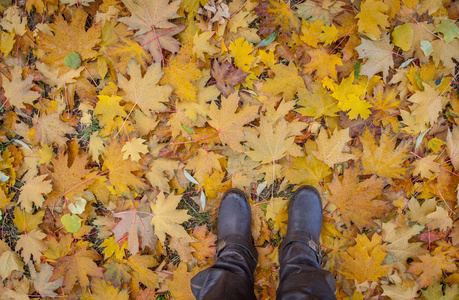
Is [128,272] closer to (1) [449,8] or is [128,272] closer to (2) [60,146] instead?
(2) [60,146]

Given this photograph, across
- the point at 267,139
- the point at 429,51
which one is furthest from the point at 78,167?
the point at 429,51

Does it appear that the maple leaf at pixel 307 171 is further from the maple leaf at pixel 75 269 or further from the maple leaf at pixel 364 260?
the maple leaf at pixel 75 269

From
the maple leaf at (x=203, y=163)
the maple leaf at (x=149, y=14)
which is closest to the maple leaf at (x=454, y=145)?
the maple leaf at (x=203, y=163)

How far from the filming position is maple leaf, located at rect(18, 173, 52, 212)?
73.7 inches

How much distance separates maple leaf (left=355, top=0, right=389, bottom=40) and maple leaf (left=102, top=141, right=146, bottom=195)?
72.9 inches

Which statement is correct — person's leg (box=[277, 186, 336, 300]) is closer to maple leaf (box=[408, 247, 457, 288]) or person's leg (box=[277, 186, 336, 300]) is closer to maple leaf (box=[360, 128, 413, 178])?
maple leaf (box=[360, 128, 413, 178])

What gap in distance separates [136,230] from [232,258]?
740 millimetres

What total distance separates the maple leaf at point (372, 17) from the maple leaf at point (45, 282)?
114 inches

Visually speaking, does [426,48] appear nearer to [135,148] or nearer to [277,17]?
[277,17]

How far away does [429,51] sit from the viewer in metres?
1.77

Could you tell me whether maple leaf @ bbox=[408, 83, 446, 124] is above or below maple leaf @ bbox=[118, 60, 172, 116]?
below

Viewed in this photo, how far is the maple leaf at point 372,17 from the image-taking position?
5.47 ft

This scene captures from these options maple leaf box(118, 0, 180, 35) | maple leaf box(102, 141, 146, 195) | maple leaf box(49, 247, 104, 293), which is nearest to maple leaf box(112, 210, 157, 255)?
maple leaf box(102, 141, 146, 195)

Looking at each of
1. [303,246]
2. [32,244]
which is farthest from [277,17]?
A: [32,244]
